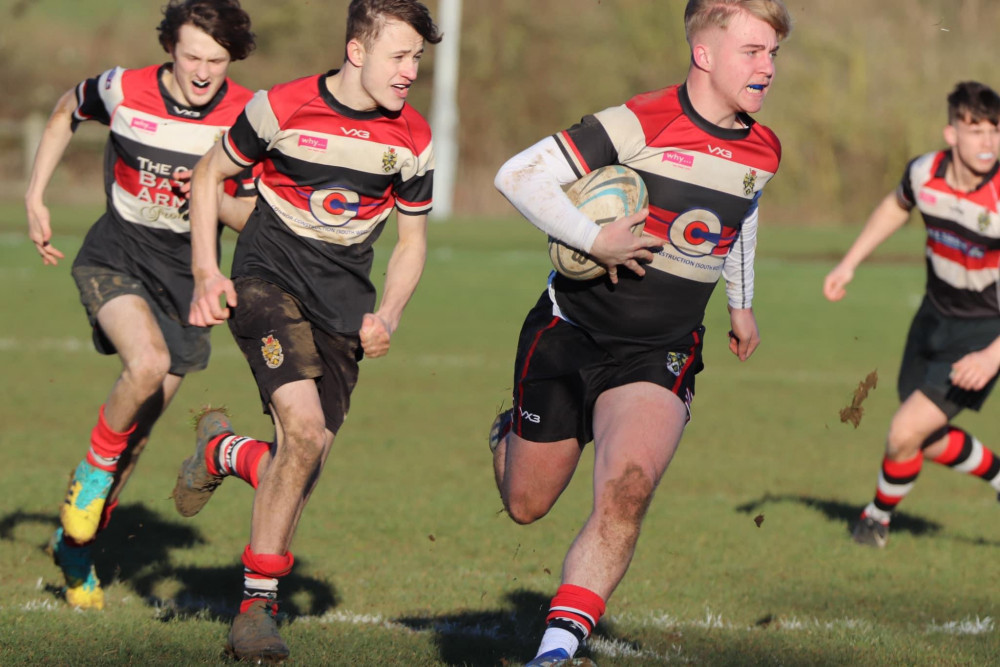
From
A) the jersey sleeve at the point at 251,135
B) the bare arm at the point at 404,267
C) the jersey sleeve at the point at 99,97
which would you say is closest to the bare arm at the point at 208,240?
the jersey sleeve at the point at 251,135

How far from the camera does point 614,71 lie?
43656 millimetres

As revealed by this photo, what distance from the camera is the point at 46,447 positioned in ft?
33.1

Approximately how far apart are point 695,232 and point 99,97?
3.18m

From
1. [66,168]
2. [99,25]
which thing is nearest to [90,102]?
[66,168]

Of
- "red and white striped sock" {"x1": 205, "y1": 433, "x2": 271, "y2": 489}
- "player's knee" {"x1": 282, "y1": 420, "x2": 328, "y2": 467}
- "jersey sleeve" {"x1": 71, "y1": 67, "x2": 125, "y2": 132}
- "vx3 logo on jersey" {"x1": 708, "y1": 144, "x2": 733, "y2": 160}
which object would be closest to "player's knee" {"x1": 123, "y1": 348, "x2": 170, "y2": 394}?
"red and white striped sock" {"x1": 205, "y1": 433, "x2": 271, "y2": 489}

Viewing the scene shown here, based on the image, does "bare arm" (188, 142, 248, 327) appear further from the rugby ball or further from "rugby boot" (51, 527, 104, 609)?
"rugby boot" (51, 527, 104, 609)

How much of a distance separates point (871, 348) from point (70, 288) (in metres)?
11.0

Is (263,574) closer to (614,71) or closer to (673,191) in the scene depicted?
(673,191)

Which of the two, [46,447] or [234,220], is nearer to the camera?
[234,220]

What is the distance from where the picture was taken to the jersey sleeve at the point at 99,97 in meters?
6.75

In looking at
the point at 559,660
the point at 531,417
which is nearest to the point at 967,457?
the point at 531,417

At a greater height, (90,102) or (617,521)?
(90,102)

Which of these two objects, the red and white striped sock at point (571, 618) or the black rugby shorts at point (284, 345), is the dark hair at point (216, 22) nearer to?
the black rugby shorts at point (284, 345)

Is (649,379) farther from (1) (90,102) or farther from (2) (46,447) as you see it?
(2) (46,447)
